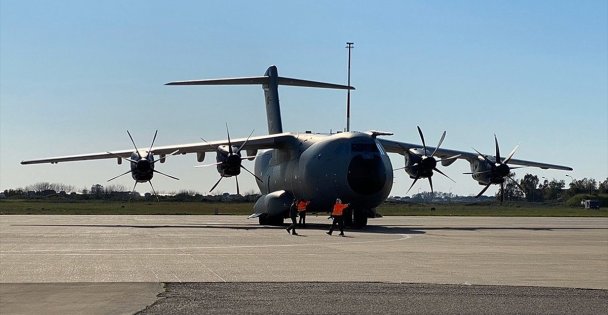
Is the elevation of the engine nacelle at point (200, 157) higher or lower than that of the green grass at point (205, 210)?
higher

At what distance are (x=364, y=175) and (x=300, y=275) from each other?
70.0ft

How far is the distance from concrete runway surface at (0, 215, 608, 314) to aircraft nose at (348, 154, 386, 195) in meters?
9.37

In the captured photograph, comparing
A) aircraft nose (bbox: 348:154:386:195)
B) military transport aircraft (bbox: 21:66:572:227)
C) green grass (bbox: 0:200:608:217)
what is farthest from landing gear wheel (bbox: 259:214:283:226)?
green grass (bbox: 0:200:608:217)

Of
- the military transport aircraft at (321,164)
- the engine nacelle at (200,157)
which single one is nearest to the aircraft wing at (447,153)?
the military transport aircraft at (321,164)

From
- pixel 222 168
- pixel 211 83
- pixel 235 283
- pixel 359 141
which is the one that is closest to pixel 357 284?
pixel 235 283

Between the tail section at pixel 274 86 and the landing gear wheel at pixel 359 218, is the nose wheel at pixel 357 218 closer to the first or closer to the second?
the landing gear wheel at pixel 359 218


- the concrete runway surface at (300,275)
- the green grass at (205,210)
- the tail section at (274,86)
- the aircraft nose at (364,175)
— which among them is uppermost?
the tail section at (274,86)

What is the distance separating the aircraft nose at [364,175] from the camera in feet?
127

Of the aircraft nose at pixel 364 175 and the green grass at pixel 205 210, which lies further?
the green grass at pixel 205 210

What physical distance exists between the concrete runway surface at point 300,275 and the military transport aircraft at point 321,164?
970cm

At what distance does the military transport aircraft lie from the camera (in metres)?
39.1

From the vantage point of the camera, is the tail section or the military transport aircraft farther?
the tail section

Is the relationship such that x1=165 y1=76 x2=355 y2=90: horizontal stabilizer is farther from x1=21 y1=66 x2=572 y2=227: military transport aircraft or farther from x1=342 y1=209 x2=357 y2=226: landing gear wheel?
x1=342 y1=209 x2=357 y2=226: landing gear wheel

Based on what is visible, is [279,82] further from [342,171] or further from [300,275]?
[300,275]
